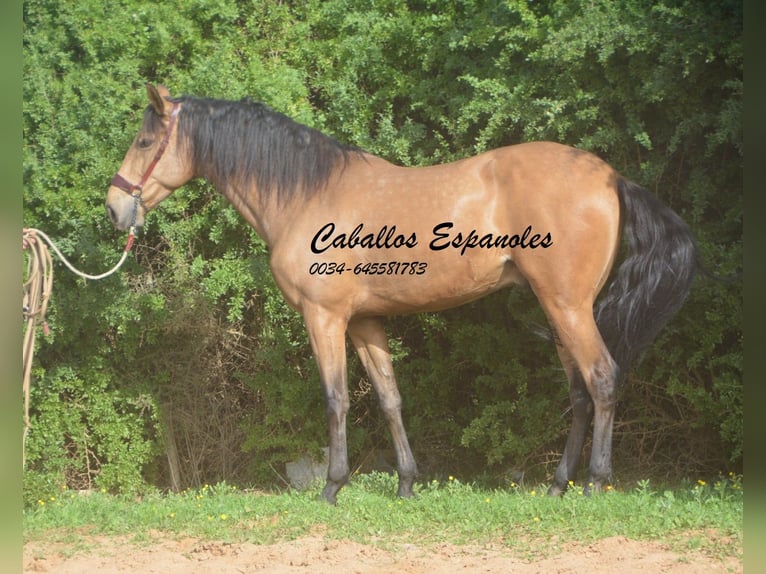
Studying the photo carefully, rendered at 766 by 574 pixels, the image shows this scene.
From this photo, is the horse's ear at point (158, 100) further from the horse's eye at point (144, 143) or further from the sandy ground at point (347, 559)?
the sandy ground at point (347, 559)

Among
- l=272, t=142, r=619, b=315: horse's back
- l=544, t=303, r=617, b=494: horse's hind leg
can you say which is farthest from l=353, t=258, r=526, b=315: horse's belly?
l=544, t=303, r=617, b=494: horse's hind leg

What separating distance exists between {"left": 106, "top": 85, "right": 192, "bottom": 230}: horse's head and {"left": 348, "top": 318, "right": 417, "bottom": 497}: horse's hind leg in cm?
163

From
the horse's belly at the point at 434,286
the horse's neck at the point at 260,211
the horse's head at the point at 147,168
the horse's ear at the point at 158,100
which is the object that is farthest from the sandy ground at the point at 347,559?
the horse's ear at the point at 158,100

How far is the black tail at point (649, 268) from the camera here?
212 inches

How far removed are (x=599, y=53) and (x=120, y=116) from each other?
3962 millimetres

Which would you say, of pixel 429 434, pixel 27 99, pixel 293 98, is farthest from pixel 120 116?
pixel 429 434

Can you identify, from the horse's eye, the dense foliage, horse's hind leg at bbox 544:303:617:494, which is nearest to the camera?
horse's hind leg at bbox 544:303:617:494

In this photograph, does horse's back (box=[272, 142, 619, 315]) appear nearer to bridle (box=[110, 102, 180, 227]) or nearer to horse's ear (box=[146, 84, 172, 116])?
bridle (box=[110, 102, 180, 227])

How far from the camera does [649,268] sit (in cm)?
541

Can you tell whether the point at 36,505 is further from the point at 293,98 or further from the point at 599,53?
the point at 599,53

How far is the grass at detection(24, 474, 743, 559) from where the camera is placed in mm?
4434

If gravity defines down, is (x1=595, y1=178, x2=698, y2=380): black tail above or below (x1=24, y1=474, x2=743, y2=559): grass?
above

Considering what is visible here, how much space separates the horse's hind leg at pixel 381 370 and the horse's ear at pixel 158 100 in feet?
6.27

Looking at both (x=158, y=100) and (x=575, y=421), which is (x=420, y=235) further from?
(x=158, y=100)
